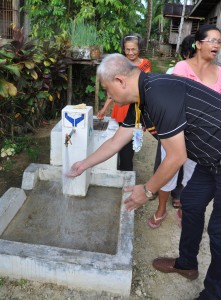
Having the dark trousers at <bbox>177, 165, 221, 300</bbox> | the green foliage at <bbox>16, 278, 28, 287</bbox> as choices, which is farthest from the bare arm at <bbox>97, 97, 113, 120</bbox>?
the green foliage at <bbox>16, 278, 28, 287</bbox>

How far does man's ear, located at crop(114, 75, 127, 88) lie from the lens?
168 cm

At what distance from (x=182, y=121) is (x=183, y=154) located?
188 mm

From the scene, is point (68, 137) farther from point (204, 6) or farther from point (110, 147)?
point (204, 6)

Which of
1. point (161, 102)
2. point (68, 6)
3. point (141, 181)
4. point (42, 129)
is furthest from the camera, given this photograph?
point (68, 6)

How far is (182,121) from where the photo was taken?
5.18 feet

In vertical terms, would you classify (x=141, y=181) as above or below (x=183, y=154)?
below

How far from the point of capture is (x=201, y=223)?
2242 millimetres

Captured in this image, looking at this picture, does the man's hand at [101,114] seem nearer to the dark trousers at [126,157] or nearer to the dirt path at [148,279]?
the dark trousers at [126,157]

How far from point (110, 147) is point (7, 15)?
861 cm

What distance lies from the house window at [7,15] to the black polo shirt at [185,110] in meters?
8.59

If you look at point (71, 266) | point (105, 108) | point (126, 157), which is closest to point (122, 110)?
point (105, 108)

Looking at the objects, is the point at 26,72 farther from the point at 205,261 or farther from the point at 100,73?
the point at 205,261

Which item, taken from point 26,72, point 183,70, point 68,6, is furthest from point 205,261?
point 68,6

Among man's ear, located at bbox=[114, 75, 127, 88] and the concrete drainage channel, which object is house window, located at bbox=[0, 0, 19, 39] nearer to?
the concrete drainage channel
